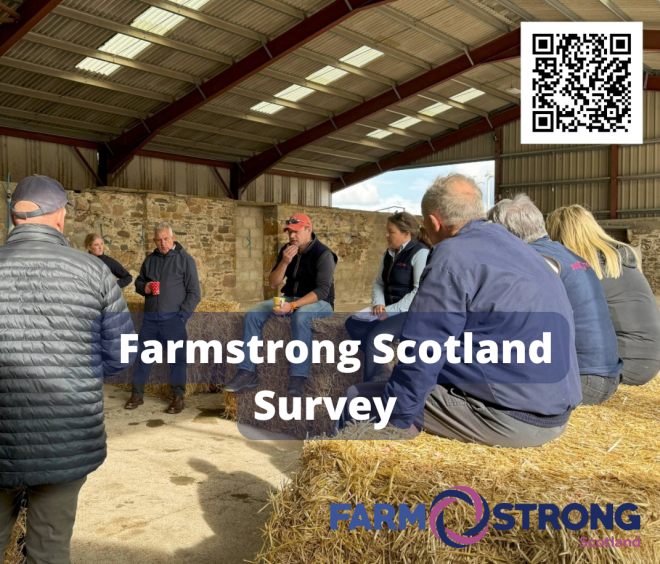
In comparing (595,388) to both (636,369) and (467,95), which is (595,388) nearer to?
(636,369)

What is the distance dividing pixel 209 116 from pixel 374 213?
4.94m

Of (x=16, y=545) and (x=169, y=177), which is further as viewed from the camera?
(x=169, y=177)

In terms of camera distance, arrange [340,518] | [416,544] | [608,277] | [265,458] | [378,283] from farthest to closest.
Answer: [378,283] → [265,458] → [608,277] → [340,518] → [416,544]

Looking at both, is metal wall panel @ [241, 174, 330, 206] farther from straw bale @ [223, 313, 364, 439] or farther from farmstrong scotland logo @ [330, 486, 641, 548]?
farmstrong scotland logo @ [330, 486, 641, 548]

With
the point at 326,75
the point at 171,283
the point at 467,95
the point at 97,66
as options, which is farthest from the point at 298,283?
the point at 467,95

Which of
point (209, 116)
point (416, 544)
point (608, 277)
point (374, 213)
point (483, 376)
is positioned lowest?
point (416, 544)

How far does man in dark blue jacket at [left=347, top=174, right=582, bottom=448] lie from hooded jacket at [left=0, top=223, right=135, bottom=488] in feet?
3.11

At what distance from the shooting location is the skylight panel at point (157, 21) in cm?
1041

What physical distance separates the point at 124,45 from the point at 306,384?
357 inches

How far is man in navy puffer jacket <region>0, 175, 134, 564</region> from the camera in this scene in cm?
183

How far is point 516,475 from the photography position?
1829 mm

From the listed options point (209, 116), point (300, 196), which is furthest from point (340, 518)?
point (300, 196)

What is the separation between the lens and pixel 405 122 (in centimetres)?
1830

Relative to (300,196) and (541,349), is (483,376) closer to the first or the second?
(541,349)
